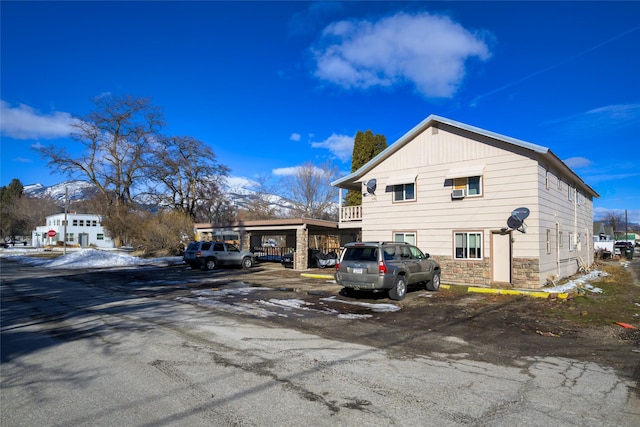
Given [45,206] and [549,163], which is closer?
[549,163]

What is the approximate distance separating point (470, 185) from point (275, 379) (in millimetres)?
13763

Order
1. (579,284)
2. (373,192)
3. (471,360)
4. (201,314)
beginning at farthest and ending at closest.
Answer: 1. (373,192)
2. (579,284)
3. (201,314)
4. (471,360)

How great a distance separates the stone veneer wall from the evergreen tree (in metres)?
21.1

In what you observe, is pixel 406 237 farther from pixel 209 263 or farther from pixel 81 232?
pixel 81 232

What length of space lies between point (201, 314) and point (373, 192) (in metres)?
12.1

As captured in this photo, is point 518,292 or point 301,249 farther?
point 301,249

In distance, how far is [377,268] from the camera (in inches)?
456

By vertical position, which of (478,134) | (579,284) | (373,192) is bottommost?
(579,284)

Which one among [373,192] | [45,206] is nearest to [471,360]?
[373,192]

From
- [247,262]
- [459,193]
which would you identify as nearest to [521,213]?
[459,193]

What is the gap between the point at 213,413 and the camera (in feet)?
13.2

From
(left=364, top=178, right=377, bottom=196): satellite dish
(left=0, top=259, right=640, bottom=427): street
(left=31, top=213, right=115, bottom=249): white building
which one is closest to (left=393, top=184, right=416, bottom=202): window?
(left=364, top=178, right=377, bottom=196): satellite dish

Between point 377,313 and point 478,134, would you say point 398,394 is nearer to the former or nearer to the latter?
point 377,313

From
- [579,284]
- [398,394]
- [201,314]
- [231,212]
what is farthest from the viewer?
[231,212]
